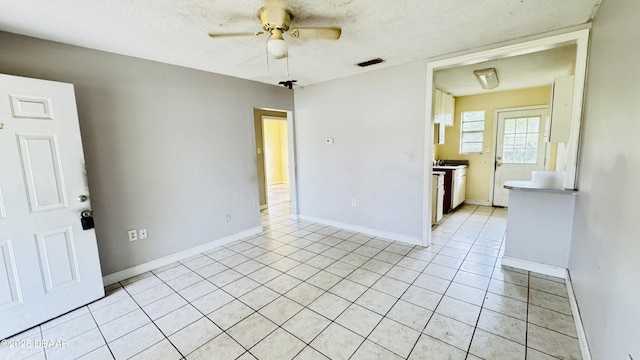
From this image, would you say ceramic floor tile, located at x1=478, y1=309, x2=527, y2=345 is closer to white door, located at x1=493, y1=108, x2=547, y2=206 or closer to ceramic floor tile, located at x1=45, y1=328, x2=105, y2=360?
ceramic floor tile, located at x1=45, y1=328, x2=105, y2=360

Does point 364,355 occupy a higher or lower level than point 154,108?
lower

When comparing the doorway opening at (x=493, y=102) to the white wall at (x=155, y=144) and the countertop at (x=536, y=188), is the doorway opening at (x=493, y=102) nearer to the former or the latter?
the countertop at (x=536, y=188)

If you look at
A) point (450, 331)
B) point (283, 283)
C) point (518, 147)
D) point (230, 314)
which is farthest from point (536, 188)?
point (518, 147)

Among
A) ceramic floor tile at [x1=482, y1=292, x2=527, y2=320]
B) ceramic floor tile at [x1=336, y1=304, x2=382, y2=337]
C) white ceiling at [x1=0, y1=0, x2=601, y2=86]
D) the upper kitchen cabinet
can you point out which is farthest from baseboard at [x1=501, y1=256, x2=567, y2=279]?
white ceiling at [x1=0, y1=0, x2=601, y2=86]

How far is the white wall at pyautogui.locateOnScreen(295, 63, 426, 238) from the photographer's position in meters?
3.35

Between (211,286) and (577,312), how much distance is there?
313 centimetres

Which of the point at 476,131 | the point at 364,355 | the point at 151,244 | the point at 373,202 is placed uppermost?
the point at 476,131

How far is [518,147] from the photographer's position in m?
5.09

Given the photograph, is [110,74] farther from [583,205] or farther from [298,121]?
[583,205]

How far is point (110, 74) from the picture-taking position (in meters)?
2.60

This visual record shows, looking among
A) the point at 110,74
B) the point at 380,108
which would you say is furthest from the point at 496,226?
the point at 110,74

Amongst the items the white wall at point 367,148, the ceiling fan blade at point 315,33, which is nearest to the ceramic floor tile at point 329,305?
the white wall at point 367,148

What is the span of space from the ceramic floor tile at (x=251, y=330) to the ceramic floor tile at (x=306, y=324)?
134mm

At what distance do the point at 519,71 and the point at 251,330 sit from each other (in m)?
4.73
